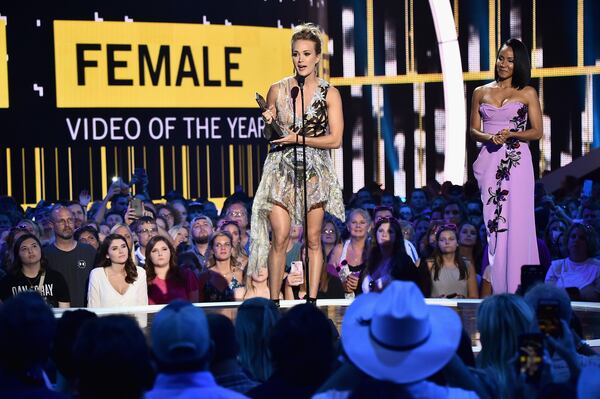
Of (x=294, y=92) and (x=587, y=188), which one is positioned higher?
(x=294, y=92)

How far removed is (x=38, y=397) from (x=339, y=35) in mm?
14609

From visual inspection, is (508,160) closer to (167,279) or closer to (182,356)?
(167,279)

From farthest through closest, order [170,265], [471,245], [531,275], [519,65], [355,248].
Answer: [471,245] → [355,248] → [170,265] → [519,65] → [531,275]

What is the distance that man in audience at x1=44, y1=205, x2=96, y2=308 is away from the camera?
781 centimetres

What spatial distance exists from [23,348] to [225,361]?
2.38ft

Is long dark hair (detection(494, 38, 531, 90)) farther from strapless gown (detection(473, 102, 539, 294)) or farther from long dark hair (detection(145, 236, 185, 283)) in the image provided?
long dark hair (detection(145, 236, 185, 283))

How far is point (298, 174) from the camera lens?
248 inches

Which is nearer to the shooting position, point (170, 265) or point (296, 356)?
point (296, 356)

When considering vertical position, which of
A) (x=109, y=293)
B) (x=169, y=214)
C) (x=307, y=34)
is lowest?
(x=109, y=293)

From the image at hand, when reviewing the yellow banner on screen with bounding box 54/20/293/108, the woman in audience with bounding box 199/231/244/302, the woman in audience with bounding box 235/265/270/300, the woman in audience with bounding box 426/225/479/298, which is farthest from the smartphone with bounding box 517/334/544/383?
the yellow banner on screen with bounding box 54/20/293/108

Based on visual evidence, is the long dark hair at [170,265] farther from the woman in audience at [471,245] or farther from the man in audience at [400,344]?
the man in audience at [400,344]

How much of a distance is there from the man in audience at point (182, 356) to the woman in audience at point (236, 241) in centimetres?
475

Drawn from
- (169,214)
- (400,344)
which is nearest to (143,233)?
(169,214)

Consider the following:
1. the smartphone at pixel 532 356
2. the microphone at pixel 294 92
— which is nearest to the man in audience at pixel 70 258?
the microphone at pixel 294 92
